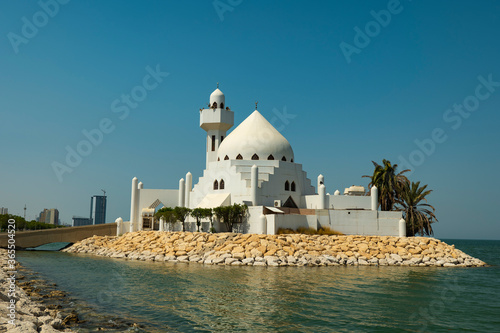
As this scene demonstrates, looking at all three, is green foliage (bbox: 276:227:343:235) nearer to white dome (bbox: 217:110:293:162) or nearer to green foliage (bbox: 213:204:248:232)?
green foliage (bbox: 213:204:248:232)

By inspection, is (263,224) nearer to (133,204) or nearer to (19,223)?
(133,204)

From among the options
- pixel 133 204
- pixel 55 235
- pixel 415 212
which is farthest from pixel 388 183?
pixel 55 235

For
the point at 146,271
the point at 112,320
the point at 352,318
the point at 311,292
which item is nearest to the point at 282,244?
the point at 146,271

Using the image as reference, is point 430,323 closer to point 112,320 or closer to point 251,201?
point 112,320

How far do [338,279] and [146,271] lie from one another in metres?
10.5

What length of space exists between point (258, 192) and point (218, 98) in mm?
13280

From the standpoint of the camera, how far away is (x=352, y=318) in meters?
14.5

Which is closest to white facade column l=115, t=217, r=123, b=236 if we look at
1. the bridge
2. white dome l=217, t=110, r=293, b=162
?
the bridge

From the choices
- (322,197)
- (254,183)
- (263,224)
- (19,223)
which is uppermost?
(254,183)

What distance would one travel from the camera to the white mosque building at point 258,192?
35844mm

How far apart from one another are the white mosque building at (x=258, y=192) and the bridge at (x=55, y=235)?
10.0 ft

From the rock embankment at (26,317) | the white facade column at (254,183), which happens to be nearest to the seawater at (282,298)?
the rock embankment at (26,317)

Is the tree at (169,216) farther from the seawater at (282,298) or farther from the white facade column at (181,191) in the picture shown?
the seawater at (282,298)

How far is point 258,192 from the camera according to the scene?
37.4 meters
